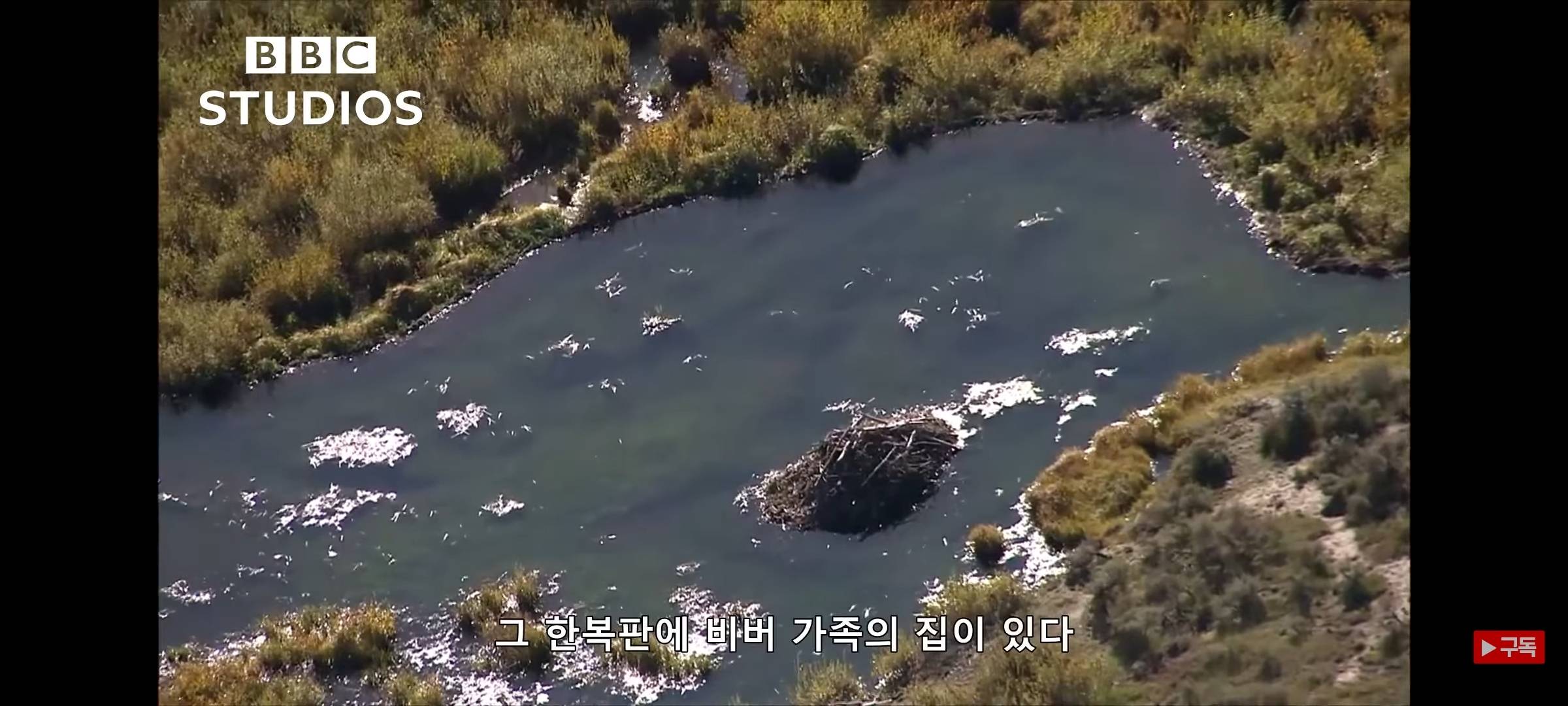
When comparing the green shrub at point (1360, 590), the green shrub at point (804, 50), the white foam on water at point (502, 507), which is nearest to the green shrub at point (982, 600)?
the green shrub at point (1360, 590)

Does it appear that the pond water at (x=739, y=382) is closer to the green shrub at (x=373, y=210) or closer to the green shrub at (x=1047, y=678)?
the green shrub at (x=1047, y=678)

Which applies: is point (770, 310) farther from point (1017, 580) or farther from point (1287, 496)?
point (1287, 496)

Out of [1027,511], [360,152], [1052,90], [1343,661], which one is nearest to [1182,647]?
[1343,661]

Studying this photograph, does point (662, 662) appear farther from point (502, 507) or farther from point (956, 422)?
point (956, 422)

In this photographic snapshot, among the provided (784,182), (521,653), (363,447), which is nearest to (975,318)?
(784,182)

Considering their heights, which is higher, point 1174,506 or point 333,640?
point 1174,506
